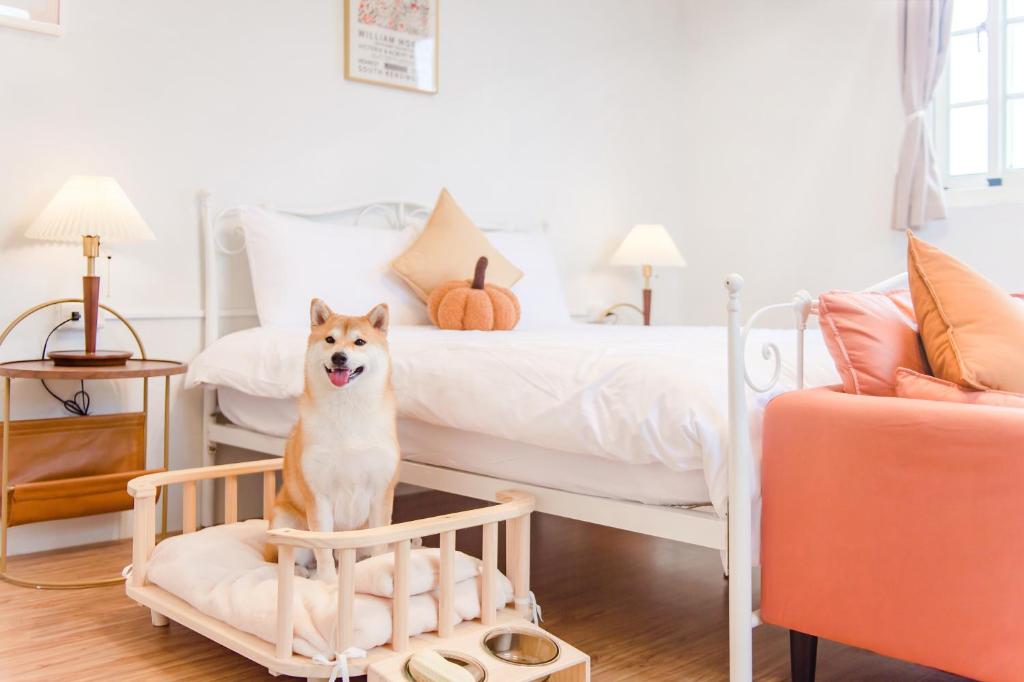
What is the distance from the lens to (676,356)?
1.80 m

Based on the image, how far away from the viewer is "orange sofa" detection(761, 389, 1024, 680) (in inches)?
54.8

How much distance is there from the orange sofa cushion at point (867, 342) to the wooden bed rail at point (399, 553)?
0.70 m

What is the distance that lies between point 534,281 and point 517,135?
81cm

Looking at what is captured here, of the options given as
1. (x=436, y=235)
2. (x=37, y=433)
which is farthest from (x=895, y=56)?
(x=37, y=433)

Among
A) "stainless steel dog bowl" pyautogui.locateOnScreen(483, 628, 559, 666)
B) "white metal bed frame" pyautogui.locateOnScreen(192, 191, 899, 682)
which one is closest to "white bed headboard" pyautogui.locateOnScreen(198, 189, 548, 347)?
"white metal bed frame" pyautogui.locateOnScreen(192, 191, 899, 682)

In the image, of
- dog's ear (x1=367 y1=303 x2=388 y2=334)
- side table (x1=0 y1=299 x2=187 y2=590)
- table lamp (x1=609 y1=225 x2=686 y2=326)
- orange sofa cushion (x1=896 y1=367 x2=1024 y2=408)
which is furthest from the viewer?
table lamp (x1=609 y1=225 x2=686 y2=326)

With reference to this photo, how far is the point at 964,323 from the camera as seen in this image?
1.63 metres

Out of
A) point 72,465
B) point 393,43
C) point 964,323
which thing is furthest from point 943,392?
point 393,43

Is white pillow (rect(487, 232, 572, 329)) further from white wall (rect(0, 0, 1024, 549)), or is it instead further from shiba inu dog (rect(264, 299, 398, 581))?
shiba inu dog (rect(264, 299, 398, 581))

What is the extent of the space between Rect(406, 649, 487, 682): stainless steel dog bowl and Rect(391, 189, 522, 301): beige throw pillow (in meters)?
1.59

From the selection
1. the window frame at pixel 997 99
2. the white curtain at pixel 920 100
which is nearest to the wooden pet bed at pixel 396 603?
the white curtain at pixel 920 100

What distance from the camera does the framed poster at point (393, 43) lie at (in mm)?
3365

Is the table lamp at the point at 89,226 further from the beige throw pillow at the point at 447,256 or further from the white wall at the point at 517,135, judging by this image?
the beige throw pillow at the point at 447,256

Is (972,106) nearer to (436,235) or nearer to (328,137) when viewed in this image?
(436,235)
